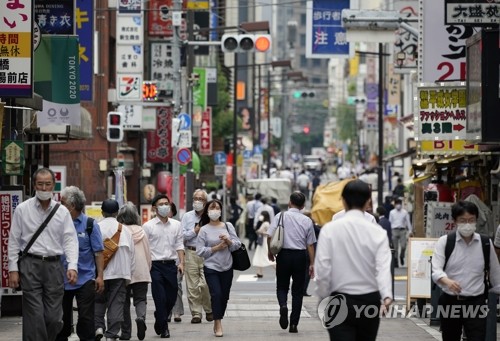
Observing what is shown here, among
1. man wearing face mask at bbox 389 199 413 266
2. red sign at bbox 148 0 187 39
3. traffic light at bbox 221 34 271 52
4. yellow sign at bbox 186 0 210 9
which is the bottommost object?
man wearing face mask at bbox 389 199 413 266

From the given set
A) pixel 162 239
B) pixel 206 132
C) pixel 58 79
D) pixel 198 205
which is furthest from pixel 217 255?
pixel 206 132

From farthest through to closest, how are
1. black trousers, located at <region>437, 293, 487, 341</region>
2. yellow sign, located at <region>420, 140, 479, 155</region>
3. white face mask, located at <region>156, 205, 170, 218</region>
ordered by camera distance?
yellow sign, located at <region>420, 140, 479, 155</region>
white face mask, located at <region>156, 205, 170, 218</region>
black trousers, located at <region>437, 293, 487, 341</region>

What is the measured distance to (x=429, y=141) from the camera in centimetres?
2114

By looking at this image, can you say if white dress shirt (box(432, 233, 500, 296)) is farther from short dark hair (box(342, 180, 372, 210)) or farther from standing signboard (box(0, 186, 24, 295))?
standing signboard (box(0, 186, 24, 295))

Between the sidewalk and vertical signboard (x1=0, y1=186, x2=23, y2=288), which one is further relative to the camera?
vertical signboard (x1=0, y1=186, x2=23, y2=288)

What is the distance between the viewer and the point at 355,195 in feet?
33.9

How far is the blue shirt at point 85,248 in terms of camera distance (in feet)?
47.1

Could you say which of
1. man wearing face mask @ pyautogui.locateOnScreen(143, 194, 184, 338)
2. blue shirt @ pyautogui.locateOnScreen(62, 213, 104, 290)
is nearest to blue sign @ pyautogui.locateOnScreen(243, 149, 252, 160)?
man wearing face mask @ pyautogui.locateOnScreen(143, 194, 184, 338)

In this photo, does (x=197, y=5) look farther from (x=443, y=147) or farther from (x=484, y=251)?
(x=484, y=251)

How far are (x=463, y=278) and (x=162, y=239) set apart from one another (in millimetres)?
6304

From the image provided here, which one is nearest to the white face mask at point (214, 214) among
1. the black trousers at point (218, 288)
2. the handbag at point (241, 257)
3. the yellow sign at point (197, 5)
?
the handbag at point (241, 257)

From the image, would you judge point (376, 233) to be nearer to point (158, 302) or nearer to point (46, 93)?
point (158, 302)

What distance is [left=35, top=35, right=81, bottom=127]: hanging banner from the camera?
68.0 ft

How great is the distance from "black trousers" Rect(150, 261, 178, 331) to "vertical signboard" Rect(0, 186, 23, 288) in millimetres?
2085
